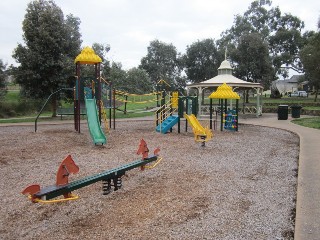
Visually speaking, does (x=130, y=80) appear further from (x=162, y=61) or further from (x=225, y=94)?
(x=225, y=94)

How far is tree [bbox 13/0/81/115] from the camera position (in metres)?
21.2

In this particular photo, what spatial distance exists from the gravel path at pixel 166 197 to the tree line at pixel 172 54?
11.0m

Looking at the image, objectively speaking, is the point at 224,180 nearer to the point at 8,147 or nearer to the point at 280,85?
the point at 8,147

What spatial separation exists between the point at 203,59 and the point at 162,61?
12.9m

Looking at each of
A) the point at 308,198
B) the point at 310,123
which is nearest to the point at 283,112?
the point at 310,123

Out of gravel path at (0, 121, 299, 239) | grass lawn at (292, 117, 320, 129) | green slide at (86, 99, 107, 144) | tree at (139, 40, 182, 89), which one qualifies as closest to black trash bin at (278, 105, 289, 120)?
grass lawn at (292, 117, 320, 129)

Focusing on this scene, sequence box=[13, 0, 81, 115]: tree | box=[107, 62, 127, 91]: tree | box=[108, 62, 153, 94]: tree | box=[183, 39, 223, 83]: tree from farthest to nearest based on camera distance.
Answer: box=[183, 39, 223, 83]: tree
box=[108, 62, 153, 94]: tree
box=[107, 62, 127, 91]: tree
box=[13, 0, 81, 115]: tree

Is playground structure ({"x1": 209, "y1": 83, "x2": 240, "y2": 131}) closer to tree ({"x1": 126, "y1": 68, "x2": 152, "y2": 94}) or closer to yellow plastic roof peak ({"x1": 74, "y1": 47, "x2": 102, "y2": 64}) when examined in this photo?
yellow plastic roof peak ({"x1": 74, "y1": 47, "x2": 102, "y2": 64})

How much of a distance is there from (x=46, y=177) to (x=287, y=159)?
23.0ft

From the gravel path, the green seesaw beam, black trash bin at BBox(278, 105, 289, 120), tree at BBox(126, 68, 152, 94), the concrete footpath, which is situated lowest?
the gravel path

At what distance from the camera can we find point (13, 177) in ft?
25.4

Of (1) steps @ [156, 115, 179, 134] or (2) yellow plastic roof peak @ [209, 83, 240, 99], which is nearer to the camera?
(1) steps @ [156, 115, 179, 134]

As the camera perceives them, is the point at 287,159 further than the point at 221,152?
No

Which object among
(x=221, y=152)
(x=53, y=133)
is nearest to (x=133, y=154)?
(x=221, y=152)
